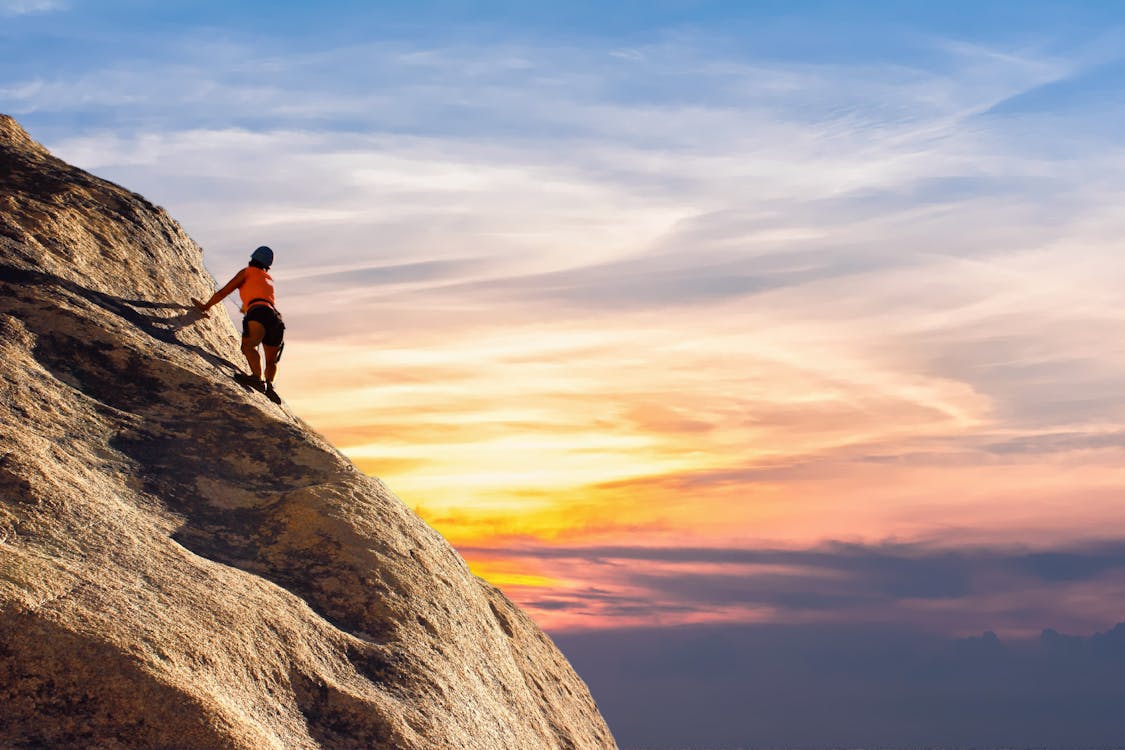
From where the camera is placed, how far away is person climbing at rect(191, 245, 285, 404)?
60.2ft

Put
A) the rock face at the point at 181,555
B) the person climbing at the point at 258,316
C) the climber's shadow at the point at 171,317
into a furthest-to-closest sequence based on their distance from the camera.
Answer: the person climbing at the point at 258,316 < the climber's shadow at the point at 171,317 < the rock face at the point at 181,555

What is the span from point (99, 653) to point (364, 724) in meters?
2.84

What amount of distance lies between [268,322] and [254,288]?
586 mm

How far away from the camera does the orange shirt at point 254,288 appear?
61.0 ft

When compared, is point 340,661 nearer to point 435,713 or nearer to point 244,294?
point 435,713

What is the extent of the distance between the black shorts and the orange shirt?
0.13 metres

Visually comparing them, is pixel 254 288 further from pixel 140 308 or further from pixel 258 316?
pixel 140 308

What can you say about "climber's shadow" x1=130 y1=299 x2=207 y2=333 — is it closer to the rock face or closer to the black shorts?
the rock face

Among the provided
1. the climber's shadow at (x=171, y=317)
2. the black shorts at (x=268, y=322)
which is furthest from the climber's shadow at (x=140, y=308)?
the black shorts at (x=268, y=322)

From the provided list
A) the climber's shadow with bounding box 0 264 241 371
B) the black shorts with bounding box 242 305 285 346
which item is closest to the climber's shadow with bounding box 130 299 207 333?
the climber's shadow with bounding box 0 264 241 371

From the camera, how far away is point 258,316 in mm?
18484

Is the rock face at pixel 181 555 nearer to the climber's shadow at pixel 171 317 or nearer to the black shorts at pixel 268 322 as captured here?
the climber's shadow at pixel 171 317

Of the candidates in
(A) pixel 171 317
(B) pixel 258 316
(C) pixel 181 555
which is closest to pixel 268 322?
(B) pixel 258 316

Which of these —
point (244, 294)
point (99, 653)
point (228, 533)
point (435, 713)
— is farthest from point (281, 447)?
point (99, 653)
